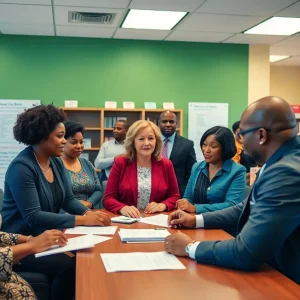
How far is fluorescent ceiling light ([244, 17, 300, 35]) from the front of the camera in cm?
516

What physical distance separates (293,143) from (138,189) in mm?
1584

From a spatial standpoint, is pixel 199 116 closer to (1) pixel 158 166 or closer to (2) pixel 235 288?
(1) pixel 158 166

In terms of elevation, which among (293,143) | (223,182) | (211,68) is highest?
(211,68)

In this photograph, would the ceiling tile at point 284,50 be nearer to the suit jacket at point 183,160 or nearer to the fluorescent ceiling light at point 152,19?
the fluorescent ceiling light at point 152,19

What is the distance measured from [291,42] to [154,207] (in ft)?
14.9

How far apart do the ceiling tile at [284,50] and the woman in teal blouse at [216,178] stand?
4344 millimetres

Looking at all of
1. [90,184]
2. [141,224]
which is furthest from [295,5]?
[141,224]

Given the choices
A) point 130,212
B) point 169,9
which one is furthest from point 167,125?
point 130,212

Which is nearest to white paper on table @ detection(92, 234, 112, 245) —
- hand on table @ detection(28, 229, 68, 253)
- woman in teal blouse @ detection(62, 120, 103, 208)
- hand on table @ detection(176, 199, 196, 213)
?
hand on table @ detection(28, 229, 68, 253)

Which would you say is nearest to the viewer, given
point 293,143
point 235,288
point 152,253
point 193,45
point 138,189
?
point 235,288

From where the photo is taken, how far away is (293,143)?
1722 mm

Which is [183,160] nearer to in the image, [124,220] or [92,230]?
[124,220]

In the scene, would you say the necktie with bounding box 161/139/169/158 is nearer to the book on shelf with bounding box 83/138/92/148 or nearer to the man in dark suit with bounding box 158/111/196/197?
the man in dark suit with bounding box 158/111/196/197

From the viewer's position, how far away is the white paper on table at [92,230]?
2.30 meters
